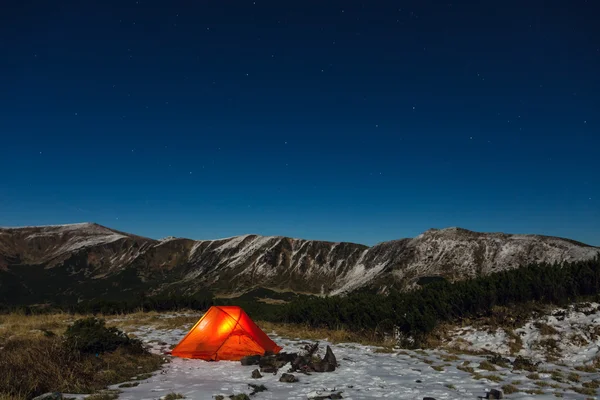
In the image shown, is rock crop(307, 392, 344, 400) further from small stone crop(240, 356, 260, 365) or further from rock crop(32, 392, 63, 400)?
rock crop(32, 392, 63, 400)

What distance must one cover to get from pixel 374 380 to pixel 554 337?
28.3ft

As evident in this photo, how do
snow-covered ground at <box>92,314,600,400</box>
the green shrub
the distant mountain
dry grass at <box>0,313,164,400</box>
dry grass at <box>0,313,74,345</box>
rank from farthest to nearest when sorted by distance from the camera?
the distant mountain, dry grass at <box>0,313,74,345</box>, the green shrub, snow-covered ground at <box>92,314,600,400</box>, dry grass at <box>0,313,164,400</box>

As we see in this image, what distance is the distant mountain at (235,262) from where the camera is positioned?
7156 centimetres

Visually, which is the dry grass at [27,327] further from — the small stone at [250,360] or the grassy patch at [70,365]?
the small stone at [250,360]

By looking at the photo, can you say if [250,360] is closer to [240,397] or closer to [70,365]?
[240,397]

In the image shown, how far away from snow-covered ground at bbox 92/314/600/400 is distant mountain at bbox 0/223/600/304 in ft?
189

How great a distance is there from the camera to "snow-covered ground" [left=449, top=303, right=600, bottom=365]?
495 inches

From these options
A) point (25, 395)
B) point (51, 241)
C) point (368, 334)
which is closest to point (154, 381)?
point (25, 395)

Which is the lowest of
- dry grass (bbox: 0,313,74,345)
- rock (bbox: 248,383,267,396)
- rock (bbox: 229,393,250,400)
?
dry grass (bbox: 0,313,74,345)

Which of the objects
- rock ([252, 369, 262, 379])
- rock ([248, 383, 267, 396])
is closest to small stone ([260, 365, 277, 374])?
rock ([252, 369, 262, 379])

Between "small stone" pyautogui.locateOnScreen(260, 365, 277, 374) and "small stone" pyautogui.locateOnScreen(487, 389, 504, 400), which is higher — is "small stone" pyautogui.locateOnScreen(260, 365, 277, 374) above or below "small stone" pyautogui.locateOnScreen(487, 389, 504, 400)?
below

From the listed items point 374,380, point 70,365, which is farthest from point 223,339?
point 374,380

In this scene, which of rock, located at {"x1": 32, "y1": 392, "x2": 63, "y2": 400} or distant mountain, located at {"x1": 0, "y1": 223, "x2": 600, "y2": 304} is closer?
rock, located at {"x1": 32, "y1": 392, "x2": 63, "y2": 400}

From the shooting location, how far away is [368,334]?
1817 cm
